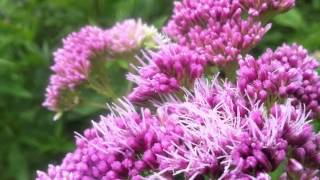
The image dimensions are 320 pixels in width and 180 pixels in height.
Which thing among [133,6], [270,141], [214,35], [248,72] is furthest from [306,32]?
[270,141]

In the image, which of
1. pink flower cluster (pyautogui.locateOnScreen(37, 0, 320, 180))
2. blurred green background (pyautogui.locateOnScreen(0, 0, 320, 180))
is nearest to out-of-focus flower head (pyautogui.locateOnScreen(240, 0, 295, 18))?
pink flower cluster (pyautogui.locateOnScreen(37, 0, 320, 180))

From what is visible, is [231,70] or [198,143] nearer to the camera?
[198,143]

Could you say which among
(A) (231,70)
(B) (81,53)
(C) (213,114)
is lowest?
(C) (213,114)

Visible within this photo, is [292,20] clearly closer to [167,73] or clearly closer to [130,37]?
[130,37]

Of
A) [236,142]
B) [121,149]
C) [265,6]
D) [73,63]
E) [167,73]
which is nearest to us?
[236,142]

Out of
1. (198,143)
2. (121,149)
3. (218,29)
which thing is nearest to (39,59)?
(218,29)

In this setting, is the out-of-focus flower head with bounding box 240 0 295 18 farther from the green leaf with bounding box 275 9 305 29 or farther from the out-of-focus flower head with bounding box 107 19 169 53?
the green leaf with bounding box 275 9 305 29

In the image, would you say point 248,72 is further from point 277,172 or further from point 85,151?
point 85,151
